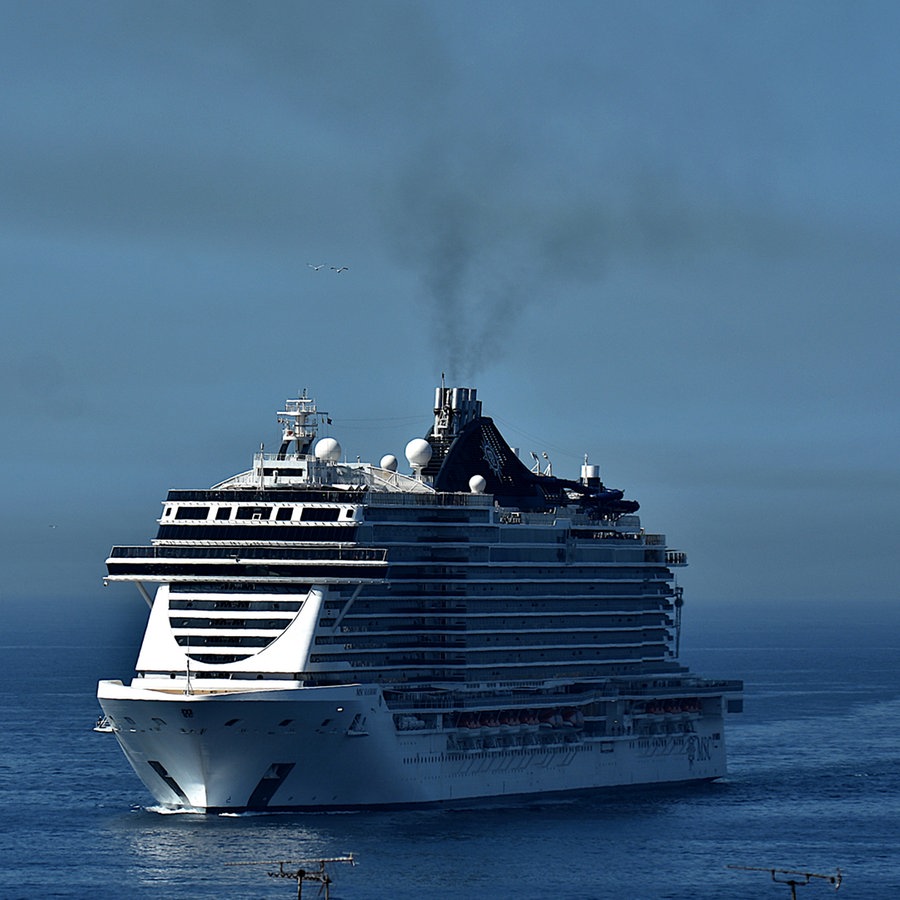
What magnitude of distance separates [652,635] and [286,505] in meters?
22.3

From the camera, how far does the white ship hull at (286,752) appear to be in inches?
2874

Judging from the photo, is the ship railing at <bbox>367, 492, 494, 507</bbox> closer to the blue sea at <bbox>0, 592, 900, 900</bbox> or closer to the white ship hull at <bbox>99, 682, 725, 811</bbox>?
the white ship hull at <bbox>99, 682, 725, 811</bbox>

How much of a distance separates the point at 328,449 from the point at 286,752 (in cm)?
1394

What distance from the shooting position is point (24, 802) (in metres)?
81.3

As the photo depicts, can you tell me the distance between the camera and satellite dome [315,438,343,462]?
82.9m

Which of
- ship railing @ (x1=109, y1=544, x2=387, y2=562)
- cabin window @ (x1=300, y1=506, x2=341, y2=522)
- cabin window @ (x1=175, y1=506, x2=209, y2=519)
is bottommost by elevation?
ship railing @ (x1=109, y1=544, x2=387, y2=562)

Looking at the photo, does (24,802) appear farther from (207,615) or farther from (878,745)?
(878,745)

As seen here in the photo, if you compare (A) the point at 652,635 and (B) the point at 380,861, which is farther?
(A) the point at 652,635

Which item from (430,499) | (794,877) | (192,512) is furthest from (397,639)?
(794,877)

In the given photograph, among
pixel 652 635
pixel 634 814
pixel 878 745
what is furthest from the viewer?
pixel 878 745

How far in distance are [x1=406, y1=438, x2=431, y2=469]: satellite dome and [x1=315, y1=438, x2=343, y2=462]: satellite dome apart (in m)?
4.91

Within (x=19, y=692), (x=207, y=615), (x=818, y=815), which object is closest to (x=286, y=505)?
(x=207, y=615)

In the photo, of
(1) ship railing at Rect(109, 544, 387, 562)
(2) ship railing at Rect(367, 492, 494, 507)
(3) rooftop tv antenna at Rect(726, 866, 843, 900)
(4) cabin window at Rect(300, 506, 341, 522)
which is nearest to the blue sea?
(3) rooftop tv antenna at Rect(726, 866, 843, 900)

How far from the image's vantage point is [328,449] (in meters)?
82.9
